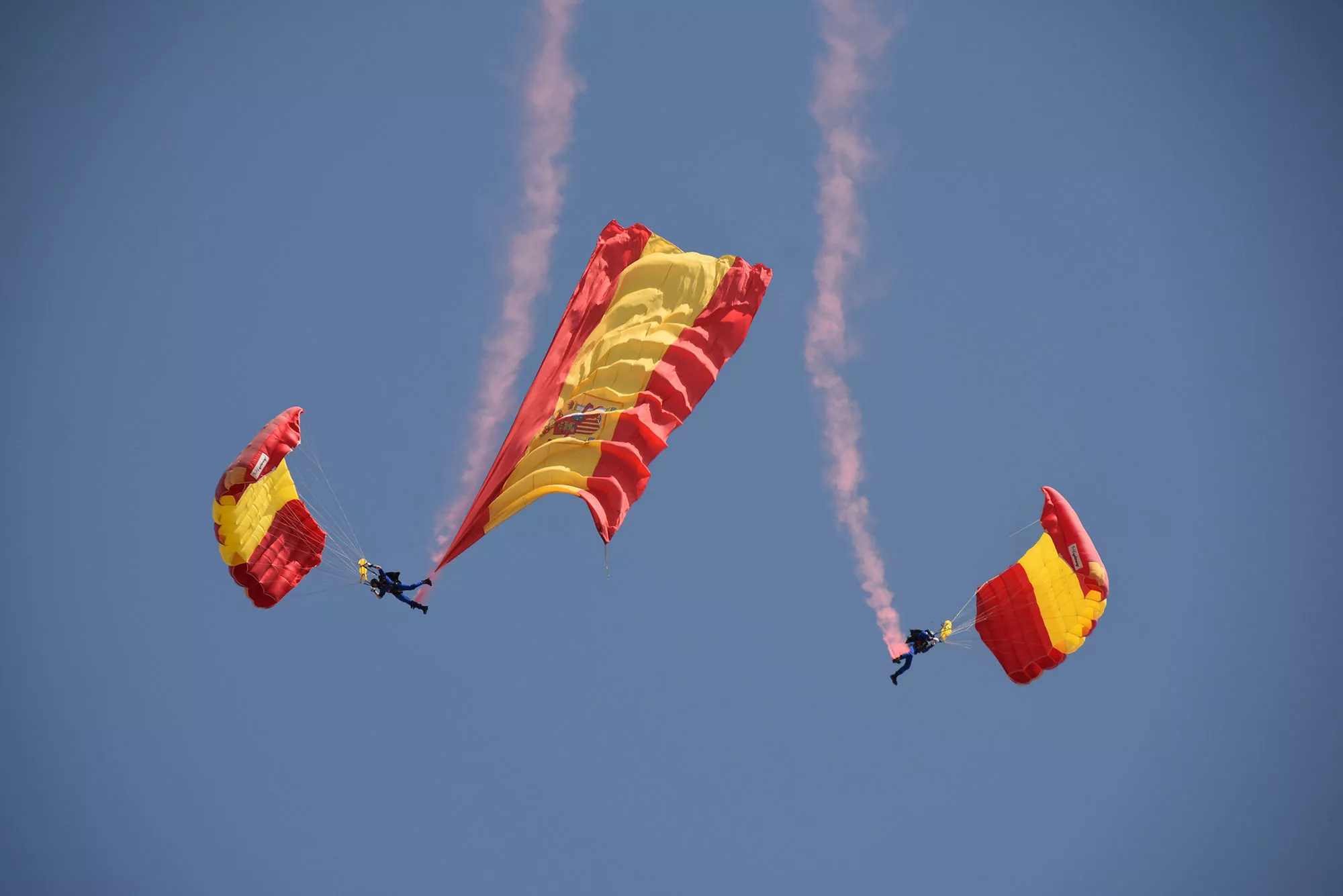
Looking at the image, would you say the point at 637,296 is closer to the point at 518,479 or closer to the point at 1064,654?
the point at 518,479

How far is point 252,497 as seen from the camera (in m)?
13.4

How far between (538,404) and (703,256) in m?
3.00

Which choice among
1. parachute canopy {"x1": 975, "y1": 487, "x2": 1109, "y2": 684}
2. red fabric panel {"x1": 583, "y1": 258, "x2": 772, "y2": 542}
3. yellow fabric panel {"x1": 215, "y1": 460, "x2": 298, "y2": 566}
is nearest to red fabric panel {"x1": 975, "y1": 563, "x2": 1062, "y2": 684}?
parachute canopy {"x1": 975, "y1": 487, "x2": 1109, "y2": 684}

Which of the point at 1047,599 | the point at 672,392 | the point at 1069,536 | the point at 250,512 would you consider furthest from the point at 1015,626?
the point at 250,512

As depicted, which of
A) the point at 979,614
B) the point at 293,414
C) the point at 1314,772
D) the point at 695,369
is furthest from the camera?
the point at 1314,772

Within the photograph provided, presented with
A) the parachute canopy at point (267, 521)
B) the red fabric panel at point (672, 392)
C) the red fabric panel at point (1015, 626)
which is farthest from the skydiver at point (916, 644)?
the parachute canopy at point (267, 521)

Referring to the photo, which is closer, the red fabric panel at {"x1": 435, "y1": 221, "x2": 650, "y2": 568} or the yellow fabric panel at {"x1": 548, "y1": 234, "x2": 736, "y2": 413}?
the red fabric panel at {"x1": 435, "y1": 221, "x2": 650, "y2": 568}

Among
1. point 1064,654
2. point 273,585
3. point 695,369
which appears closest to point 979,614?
point 1064,654

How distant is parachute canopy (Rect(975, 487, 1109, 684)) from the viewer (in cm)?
1430

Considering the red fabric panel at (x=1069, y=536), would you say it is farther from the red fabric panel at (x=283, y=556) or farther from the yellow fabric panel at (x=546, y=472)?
the red fabric panel at (x=283, y=556)

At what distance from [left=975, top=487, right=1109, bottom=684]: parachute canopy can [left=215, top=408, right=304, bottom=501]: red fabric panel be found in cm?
949

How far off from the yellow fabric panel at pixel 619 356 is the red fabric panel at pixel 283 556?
2.71m

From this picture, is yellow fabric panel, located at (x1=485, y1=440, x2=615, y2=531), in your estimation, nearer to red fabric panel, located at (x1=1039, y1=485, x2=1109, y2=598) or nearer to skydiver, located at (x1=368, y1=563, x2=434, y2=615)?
skydiver, located at (x1=368, y1=563, x2=434, y2=615)

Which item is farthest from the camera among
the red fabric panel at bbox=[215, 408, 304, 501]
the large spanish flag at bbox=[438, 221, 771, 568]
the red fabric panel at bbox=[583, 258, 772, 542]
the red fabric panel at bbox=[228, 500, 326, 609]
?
the red fabric panel at bbox=[228, 500, 326, 609]
